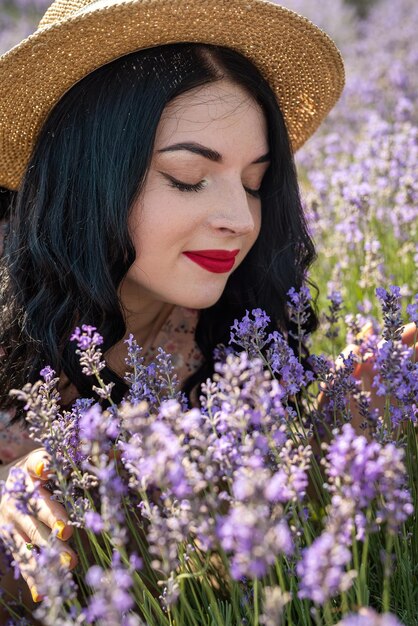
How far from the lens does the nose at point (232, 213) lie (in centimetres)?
206

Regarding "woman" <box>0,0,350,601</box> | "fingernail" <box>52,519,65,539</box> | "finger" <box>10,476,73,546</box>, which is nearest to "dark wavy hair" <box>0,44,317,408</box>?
"woman" <box>0,0,350,601</box>

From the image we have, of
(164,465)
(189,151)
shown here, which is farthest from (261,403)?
(189,151)

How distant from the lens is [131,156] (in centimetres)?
209

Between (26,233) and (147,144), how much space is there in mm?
507

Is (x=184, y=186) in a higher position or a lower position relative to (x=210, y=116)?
lower

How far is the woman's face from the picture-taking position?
2068 mm

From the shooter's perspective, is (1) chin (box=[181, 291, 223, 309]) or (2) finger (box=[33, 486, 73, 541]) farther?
(1) chin (box=[181, 291, 223, 309])

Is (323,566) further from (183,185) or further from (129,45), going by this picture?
(129,45)

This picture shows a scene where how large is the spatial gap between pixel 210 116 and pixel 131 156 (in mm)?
233

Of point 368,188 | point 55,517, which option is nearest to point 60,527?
point 55,517

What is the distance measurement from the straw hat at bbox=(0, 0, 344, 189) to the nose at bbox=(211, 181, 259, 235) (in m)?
0.44

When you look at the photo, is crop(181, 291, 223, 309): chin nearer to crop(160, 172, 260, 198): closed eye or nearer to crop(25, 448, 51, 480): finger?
crop(160, 172, 260, 198): closed eye

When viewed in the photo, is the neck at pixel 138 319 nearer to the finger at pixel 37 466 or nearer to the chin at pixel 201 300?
the chin at pixel 201 300

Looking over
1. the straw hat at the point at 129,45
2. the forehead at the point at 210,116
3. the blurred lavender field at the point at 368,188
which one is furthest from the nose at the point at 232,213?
the blurred lavender field at the point at 368,188
